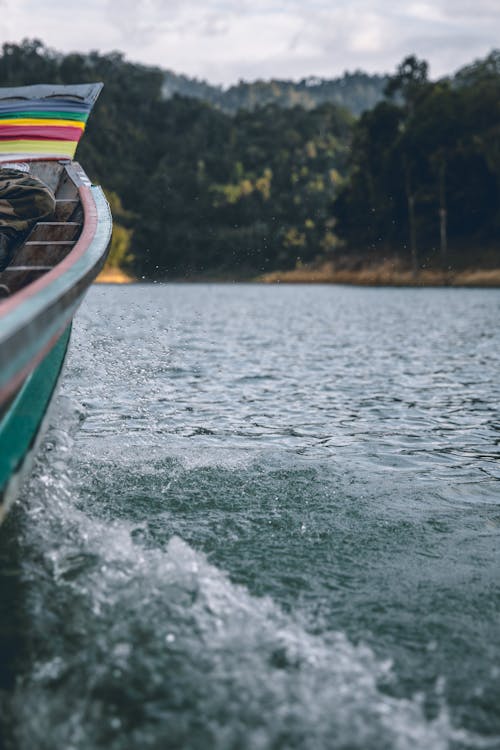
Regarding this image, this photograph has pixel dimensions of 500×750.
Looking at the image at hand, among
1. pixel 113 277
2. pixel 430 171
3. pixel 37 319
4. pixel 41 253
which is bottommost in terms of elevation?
pixel 113 277

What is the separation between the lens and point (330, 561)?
209 inches

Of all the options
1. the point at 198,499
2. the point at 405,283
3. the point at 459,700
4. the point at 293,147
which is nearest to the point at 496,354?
the point at 198,499

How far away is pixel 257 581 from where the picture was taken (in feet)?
16.1

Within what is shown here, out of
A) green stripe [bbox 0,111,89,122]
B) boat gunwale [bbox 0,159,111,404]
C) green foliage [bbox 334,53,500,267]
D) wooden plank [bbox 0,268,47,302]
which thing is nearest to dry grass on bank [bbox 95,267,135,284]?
green foliage [bbox 334,53,500,267]

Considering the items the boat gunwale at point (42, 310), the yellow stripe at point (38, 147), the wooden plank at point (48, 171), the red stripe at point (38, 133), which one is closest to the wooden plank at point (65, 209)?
the wooden plank at point (48, 171)

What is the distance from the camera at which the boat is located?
11.6ft

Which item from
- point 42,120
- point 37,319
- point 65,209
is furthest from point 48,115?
point 37,319

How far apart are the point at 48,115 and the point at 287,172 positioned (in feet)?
315

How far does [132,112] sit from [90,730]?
11435 cm

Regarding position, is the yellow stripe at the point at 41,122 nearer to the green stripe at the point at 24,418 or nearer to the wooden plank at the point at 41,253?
the wooden plank at the point at 41,253

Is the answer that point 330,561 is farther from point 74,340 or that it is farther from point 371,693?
point 74,340

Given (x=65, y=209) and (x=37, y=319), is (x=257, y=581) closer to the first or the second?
(x=37, y=319)

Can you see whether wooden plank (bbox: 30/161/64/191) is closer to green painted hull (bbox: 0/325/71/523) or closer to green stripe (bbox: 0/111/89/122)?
green stripe (bbox: 0/111/89/122)

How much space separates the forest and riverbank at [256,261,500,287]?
1034 mm
